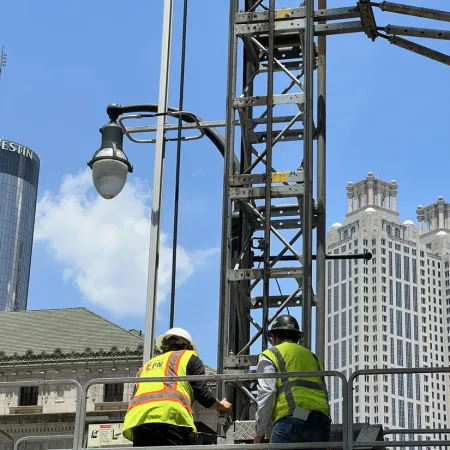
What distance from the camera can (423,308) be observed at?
197250 millimetres

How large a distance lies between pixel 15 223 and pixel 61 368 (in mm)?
138623

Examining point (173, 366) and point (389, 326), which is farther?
point (389, 326)

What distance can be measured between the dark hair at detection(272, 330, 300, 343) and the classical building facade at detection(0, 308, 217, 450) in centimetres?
4486

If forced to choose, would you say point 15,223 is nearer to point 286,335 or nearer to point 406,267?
point 406,267

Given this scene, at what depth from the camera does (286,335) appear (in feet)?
30.2

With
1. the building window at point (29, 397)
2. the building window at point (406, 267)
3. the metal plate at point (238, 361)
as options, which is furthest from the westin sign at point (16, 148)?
the metal plate at point (238, 361)

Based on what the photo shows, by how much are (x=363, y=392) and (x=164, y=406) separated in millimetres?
182655

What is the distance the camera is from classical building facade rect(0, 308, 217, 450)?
55562mm

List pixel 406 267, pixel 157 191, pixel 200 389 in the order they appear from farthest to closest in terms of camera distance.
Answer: pixel 406 267, pixel 157 191, pixel 200 389

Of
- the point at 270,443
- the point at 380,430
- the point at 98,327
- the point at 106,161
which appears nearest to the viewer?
the point at 270,443

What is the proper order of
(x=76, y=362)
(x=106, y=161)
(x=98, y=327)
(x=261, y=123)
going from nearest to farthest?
(x=106, y=161)
(x=261, y=123)
(x=76, y=362)
(x=98, y=327)

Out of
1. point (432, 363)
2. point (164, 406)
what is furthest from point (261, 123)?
point (432, 363)

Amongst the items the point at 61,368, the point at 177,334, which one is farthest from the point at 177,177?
the point at 61,368

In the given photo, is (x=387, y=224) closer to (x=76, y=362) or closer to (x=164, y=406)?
(x=76, y=362)
